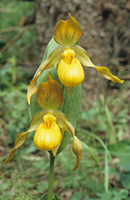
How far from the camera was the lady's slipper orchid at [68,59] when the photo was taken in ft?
2.44

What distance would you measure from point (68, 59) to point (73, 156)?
0.82m

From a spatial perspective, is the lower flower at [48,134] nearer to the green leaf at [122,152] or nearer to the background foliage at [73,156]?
the background foliage at [73,156]

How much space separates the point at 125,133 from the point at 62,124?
1.18 meters

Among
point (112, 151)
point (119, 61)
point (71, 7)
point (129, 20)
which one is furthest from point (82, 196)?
point (129, 20)

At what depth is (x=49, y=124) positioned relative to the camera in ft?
2.72

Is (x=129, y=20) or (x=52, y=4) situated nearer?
(x=52, y=4)

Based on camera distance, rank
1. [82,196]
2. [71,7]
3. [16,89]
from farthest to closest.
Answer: [16,89] → [71,7] → [82,196]

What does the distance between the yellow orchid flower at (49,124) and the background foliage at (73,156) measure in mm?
262

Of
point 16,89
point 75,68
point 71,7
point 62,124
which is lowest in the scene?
point 16,89

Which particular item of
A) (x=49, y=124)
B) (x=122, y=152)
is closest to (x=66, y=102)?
(x=49, y=124)

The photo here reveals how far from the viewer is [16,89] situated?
219 cm

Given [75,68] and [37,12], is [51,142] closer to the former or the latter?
[75,68]

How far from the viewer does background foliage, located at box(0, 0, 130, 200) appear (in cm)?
110

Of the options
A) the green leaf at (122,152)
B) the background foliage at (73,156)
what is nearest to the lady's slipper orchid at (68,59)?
the background foliage at (73,156)
